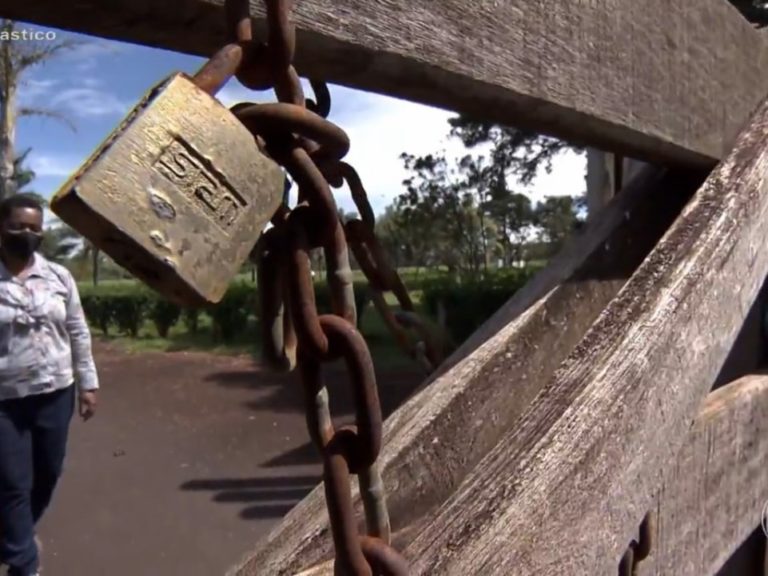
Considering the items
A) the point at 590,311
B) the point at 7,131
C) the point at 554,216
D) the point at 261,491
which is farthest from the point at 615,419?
the point at 554,216

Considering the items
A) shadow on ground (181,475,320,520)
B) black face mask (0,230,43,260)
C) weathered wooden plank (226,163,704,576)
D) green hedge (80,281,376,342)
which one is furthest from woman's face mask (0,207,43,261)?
green hedge (80,281,376,342)

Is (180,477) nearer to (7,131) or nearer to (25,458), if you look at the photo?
(25,458)

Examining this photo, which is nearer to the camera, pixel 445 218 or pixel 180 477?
pixel 180 477

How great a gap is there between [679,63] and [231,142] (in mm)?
935

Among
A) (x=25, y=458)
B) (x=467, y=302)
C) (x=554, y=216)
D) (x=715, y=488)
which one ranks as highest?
(x=715, y=488)

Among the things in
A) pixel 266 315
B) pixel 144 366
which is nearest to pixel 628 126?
pixel 266 315

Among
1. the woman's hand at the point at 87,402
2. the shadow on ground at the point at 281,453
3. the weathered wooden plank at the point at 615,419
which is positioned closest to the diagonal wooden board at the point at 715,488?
the weathered wooden plank at the point at 615,419

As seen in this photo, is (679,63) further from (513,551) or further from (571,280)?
(513,551)

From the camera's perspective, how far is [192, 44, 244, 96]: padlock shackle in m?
0.71

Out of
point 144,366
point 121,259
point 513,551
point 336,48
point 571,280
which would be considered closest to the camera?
point 121,259

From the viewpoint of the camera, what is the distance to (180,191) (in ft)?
2.21

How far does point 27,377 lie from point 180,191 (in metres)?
3.93

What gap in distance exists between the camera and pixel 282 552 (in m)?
1.35

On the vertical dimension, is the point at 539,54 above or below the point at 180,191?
above
